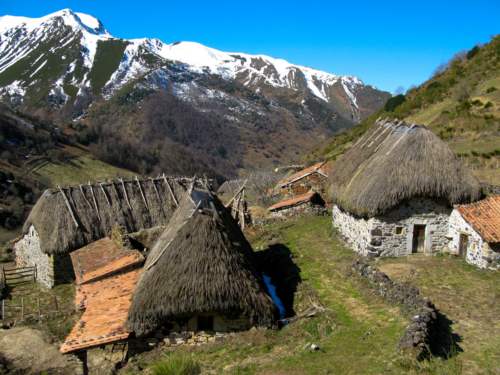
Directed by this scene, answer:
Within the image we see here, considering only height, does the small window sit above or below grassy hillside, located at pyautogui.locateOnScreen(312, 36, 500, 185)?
below

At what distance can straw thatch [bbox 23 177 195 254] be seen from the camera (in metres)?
20.8

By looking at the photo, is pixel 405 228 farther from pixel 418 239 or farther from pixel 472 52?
pixel 472 52

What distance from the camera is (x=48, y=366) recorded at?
45.0 ft

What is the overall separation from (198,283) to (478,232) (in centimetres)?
1030

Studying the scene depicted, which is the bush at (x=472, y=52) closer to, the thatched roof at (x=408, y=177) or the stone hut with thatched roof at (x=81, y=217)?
the thatched roof at (x=408, y=177)

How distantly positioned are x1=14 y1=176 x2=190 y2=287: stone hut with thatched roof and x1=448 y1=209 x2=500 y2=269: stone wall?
45.9ft

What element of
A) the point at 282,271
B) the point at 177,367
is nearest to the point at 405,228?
the point at 282,271

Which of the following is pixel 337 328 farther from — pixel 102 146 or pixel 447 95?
pixel 102 146

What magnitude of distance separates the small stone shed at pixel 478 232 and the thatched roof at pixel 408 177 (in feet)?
1.98

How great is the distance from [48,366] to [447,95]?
129 feet

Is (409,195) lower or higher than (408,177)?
lower

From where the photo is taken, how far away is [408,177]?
1708cm

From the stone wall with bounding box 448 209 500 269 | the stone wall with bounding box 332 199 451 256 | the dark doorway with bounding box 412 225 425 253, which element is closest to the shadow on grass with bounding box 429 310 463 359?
the stone wall with bounding box 448 209 500 269

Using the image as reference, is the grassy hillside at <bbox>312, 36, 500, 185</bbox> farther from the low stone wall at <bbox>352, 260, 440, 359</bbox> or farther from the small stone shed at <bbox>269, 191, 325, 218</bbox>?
the low stone wall at <bbox>352, 260, 440, 359</bbox>
